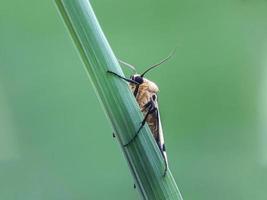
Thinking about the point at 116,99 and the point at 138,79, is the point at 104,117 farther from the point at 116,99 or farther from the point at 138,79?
the point at 116,99

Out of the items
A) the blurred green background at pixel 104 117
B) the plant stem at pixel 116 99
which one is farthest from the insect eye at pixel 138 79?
the blurred green background at pixel 104 117

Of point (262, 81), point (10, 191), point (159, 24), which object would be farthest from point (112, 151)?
point (262, 81)

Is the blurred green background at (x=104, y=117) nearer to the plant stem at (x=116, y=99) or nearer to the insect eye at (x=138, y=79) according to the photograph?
the insect eye at (x=138, y=79)

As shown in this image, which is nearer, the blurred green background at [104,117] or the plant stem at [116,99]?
the plant stem at [116,99]

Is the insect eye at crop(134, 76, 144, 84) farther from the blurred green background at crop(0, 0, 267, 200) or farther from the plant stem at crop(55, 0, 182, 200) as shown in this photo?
the blurred green background at crop(0, 0, 267, 200)

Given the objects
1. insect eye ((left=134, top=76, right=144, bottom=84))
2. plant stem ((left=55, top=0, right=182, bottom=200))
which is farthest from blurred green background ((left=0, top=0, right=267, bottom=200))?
plant stem ((left=55, top=0, right=182, bottom=200))

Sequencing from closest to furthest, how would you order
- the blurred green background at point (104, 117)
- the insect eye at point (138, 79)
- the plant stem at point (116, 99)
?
the plant stem at point (116, 99) → the insect eye at point (138, 79) → the blurred green background at point (104, 117)
